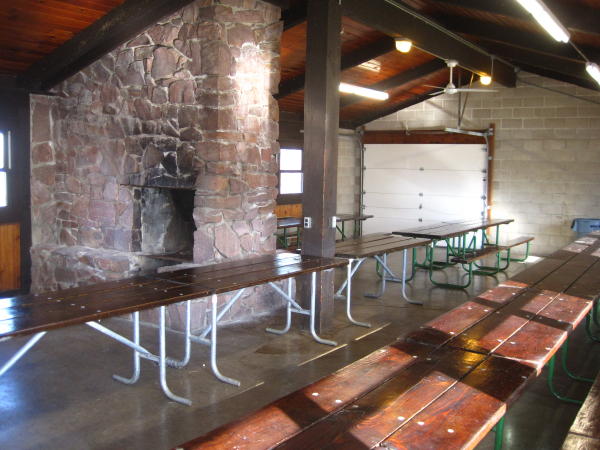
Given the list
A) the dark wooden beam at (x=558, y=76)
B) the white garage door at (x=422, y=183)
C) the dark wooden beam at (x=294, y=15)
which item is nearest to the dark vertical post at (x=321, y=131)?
the dark wooden beam at (x=294, y=15)

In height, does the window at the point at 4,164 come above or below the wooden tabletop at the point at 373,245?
above

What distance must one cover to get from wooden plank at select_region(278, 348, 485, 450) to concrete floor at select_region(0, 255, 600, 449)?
3.29 ft

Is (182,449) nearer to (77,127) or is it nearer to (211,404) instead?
(211,404)

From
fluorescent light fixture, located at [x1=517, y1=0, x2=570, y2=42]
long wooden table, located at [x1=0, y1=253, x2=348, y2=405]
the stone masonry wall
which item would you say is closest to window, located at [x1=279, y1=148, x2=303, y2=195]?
the stone masonry wall

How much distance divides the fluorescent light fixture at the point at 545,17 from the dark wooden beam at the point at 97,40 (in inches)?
101

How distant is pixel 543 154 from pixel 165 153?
7.30 meters

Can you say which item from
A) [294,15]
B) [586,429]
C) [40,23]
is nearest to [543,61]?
[294,15]

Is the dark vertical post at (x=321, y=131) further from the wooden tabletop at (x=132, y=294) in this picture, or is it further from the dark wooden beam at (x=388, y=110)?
the dark wooden beam at (x=388, y=110)

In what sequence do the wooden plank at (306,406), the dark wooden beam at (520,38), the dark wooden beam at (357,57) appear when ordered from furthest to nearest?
1. the dark wooden beam at (357,57)
2. the dark wooden beam at (520,38)
3. the wooden plank at (306,406)

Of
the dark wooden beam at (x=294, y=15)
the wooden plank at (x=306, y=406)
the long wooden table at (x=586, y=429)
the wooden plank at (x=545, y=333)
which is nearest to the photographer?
the wooden plank at (x=306, y=406)

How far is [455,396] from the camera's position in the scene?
2.24 meters

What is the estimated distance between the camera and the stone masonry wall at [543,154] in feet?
32.9

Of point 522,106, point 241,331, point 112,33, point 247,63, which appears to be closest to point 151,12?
point 112,33

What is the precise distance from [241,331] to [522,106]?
24.6 ft
